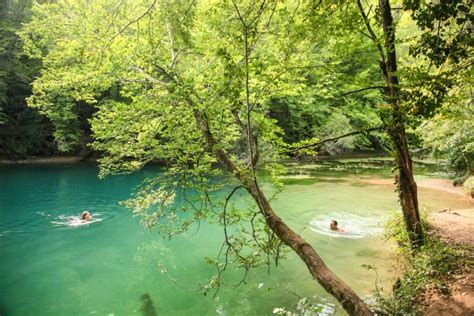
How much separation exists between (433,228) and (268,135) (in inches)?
208

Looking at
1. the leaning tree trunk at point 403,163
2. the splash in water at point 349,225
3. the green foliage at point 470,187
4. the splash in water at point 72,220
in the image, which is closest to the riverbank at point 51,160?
the splash in water at point 72,220

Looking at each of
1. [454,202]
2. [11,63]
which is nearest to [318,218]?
[454,202]

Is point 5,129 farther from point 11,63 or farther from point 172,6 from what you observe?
point 172,6

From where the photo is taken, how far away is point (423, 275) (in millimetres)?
5336

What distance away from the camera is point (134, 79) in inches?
219

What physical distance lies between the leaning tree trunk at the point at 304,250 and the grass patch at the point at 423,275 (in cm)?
116

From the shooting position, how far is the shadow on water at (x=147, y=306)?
6.26m

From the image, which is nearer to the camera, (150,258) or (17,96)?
(150,258)

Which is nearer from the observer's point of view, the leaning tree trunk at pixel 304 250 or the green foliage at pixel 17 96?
the leaning tree trunk at pixel 304 250

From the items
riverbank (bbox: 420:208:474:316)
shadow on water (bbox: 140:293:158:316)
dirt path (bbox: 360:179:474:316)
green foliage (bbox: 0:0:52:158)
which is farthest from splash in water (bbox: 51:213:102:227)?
green foliage (bbox: 0:0:52:158)

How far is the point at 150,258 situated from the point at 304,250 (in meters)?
5.56

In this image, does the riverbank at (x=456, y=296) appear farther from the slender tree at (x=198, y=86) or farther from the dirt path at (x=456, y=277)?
the slender tree at (x=198, y=86)

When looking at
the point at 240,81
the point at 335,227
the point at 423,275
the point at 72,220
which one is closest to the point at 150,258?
the point at 72,220

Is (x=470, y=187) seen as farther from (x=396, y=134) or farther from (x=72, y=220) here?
(x=72, y=220)
